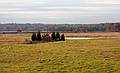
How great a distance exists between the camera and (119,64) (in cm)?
1969

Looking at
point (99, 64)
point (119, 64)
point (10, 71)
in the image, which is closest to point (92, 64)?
point (99, 64)

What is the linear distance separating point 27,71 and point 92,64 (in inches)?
174

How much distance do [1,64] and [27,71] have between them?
3503 millimetres

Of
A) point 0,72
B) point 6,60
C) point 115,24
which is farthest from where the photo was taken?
point 115,24

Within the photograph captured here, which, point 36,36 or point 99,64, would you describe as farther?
point 36,36

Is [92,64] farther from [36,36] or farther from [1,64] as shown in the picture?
[36,36]

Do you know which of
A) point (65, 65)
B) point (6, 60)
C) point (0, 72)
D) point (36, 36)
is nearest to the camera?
point (0, 72)

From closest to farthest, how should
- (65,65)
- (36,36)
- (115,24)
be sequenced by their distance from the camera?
(65,65), (36,36), (115,24)

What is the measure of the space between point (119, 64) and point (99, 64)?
122 centimetres

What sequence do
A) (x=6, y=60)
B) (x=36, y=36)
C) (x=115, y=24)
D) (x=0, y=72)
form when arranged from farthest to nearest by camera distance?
(x=115, y=24)
(x=36, y=36)
(x=6, y=60)
(x=0, y=72)

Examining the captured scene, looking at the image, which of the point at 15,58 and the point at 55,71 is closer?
the point at 55,71

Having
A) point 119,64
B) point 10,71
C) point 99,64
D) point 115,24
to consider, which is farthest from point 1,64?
point 115,24

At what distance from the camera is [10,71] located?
57.7 ft

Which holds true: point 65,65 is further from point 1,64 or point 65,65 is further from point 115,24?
point 115,24
